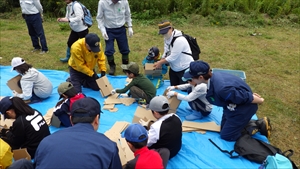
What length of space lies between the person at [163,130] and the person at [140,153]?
1.75 feet

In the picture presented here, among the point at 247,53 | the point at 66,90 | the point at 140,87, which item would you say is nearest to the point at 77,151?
the point at 66,90

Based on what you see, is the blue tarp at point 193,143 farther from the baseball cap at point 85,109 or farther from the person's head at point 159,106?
the baseball cap at point 85,109

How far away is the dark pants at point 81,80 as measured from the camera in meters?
5.04

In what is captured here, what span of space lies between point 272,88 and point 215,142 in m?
2.58

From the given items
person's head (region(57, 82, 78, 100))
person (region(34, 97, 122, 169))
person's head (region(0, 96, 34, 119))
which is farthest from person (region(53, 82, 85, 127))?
person (region(34, 97, 122, 169))

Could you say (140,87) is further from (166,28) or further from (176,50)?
(166,28)

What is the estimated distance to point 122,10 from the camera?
18.8 ft

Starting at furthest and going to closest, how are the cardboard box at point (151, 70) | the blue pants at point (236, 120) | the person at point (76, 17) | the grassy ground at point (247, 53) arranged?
1. the person at point (76, 17)
2. the cardboard box at point (151, 70)
3. the grassy ground at point (247, 53)
4. the blue pants at point (236, 120)

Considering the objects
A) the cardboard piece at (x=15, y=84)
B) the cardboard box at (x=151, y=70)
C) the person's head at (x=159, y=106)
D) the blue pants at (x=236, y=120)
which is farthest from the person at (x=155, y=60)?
the cardboard piece at (x=15, y=84)

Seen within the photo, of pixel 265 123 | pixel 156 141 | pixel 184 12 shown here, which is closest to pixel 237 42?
pixel 184 12

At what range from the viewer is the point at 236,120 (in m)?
3.67

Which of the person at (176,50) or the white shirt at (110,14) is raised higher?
the white shirt at (110,14)

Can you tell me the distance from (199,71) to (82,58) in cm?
231

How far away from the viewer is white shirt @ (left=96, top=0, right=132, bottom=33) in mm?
5539
